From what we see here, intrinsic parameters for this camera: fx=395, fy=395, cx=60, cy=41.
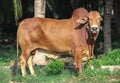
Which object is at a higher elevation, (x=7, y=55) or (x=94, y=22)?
(x=94, y=22)

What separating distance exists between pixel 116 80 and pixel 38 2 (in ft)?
12.3

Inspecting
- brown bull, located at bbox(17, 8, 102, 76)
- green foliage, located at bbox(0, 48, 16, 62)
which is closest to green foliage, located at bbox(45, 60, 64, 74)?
brown bull, located at bbox(17, 8, 102, 76)

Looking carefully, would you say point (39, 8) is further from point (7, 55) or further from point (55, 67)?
point (7, 55)

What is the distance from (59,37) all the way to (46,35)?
0.33 meters

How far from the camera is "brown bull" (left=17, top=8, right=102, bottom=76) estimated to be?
9.57 metres

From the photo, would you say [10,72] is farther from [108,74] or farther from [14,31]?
[14,31]

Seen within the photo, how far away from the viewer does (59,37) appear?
32.0 ft

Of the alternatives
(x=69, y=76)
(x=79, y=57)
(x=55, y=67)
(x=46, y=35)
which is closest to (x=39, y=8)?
(x=46, y=35)

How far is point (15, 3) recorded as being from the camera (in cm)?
1066

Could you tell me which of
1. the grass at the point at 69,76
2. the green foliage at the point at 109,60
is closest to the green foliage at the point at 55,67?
the grass at the point at 69,76

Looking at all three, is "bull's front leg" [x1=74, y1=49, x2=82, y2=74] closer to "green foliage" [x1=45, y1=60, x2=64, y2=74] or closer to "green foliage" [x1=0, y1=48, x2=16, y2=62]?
"green foliage" [x1=45, y1=60, x2=64, y2=74]

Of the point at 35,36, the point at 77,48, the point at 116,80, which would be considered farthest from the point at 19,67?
the point at 116,80

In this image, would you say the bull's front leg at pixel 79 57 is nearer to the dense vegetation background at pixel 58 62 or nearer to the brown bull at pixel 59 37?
the brown bull at pixel 59 37

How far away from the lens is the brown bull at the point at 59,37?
31.4ft
